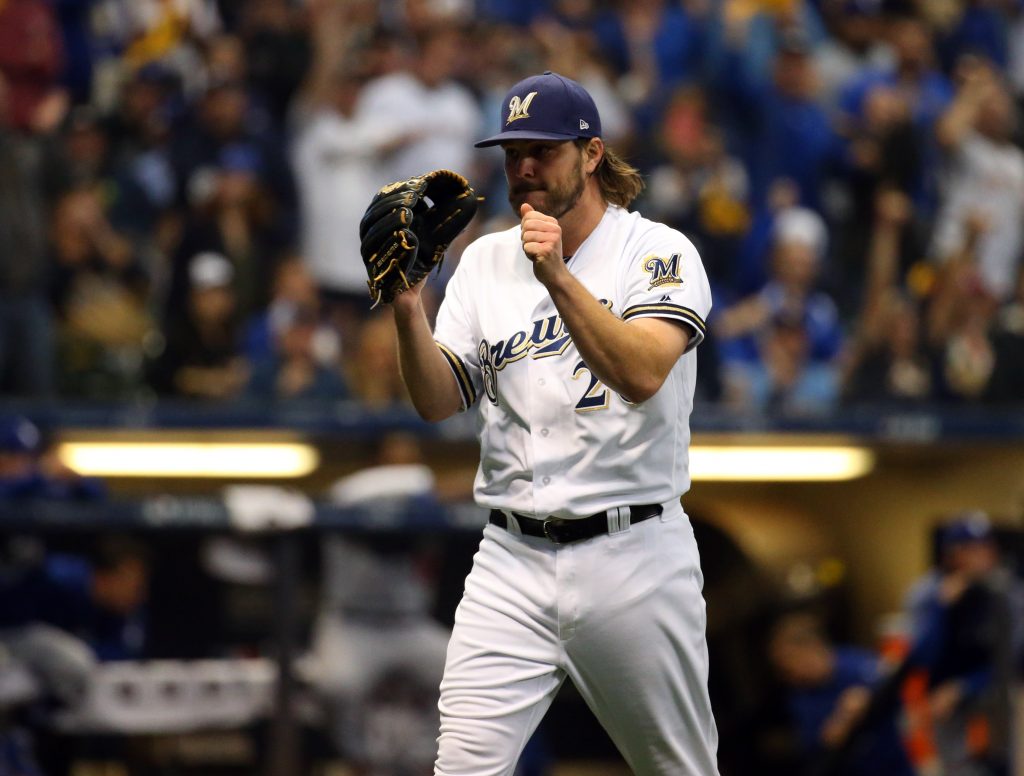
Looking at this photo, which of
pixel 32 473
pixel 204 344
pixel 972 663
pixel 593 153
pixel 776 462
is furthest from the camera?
pixel 776 462

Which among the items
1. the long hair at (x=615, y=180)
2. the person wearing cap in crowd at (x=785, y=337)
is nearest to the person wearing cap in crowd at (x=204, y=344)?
the person wearing cap in crowd at (x=785, y=337)

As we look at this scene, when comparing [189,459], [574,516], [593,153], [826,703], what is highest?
[593,153]

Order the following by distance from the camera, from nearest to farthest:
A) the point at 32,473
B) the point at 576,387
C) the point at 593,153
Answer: the point at 576,387 → the point at 593,153 → the point at 32,473

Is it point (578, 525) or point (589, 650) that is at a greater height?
point (578, 525)

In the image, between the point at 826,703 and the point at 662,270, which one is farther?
the point at 826,703

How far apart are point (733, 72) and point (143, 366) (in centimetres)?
424

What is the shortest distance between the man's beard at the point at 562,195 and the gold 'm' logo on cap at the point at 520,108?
0.14 meters

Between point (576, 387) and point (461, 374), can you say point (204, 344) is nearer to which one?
point (461, 374)

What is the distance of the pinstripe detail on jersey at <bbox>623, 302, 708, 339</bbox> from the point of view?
10.7 feet

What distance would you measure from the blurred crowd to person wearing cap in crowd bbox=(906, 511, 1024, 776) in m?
1.70

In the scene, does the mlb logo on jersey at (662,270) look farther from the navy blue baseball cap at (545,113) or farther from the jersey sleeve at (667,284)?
the navy blue baseball cap at (545,113)

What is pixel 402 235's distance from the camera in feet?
10.8

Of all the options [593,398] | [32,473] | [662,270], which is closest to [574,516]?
[593,398]

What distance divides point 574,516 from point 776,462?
5.02 m
